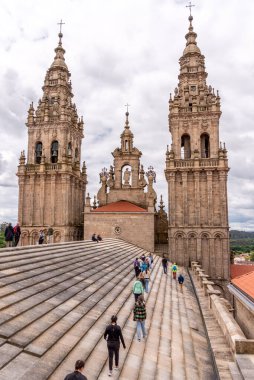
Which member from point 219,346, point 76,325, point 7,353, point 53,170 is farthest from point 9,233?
point 53,170

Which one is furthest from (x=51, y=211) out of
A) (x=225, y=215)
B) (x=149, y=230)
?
(x=225, y=215)

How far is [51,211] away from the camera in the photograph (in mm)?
37062

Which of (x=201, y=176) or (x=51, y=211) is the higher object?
(x=201, y=176)

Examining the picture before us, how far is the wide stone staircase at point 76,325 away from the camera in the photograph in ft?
18.6

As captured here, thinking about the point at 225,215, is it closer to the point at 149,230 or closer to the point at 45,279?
the point at 149,230

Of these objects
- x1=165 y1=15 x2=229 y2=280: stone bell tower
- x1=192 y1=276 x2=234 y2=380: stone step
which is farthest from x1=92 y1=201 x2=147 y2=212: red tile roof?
x1=192 y1=276 x2=234 y2=380: stone step

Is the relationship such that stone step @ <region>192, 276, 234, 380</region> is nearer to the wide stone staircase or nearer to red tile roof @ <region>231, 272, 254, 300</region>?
the wide stone staircase

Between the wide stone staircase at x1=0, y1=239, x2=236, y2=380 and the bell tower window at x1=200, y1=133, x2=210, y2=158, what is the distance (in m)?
26.6

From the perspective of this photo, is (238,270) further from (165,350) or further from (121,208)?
(165,350)

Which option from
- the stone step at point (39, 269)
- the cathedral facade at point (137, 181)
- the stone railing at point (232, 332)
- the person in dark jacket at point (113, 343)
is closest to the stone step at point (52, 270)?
the stone step at point (39, 269)

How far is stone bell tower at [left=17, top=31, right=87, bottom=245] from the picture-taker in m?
37.0

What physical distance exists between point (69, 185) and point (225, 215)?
19.1 metres

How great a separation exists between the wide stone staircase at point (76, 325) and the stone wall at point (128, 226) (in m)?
19.6

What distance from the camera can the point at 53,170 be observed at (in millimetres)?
37531
